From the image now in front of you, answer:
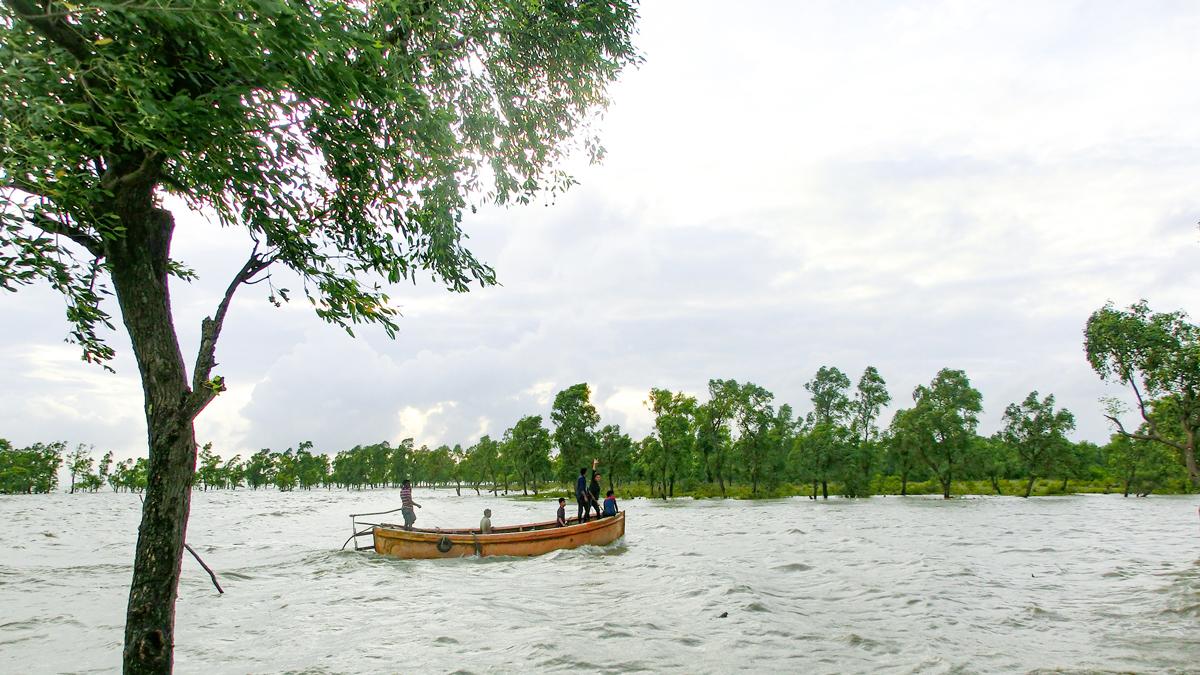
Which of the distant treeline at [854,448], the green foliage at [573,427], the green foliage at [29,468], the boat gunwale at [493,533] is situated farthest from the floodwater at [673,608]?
the green foliage at [29,468]

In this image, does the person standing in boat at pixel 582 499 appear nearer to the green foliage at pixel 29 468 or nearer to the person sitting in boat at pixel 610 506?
the person sitting in boat at pixel 610 506

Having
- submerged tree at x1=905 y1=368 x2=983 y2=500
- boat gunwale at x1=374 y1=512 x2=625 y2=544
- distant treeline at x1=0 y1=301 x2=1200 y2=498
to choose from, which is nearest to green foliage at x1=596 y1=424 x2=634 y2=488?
distant treeline at x1=0 y1=301 x2=1200 y2=498

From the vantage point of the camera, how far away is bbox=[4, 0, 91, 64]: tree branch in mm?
4660

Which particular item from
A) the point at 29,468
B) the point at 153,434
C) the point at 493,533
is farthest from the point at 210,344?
the point at 29,468

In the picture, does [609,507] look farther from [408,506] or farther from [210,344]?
[210,344]

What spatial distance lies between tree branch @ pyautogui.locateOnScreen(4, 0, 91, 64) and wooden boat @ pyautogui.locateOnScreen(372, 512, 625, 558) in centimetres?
2256

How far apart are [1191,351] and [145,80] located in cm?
4103

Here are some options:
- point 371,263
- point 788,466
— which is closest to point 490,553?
point 371,263

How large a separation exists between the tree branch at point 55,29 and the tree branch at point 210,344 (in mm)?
2206

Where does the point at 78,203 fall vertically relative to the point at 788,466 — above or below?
above

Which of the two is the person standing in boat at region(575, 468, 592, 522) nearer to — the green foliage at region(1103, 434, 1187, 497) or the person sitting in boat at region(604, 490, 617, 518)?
the person sitting in boat at region(604, 490, 617, 518)

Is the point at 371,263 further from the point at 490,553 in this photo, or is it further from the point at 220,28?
the point at 490,553

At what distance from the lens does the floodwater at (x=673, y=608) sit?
11.7 meters

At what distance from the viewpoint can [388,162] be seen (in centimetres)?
689
